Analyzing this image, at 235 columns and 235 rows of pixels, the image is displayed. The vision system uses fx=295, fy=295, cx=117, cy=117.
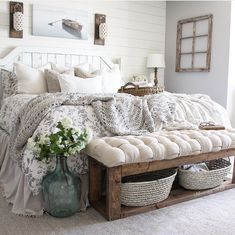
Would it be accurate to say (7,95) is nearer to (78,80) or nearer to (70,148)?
(78,80)

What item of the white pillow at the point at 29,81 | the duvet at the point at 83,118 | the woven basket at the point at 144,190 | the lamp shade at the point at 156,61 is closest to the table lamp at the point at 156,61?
the lamp shade at the point at 156,61

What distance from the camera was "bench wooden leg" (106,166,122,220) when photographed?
1974mm

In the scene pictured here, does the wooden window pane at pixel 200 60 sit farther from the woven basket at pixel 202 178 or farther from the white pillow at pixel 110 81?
the woven basket at pixel 202 178

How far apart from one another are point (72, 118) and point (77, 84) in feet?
4.10

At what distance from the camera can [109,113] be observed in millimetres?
2398

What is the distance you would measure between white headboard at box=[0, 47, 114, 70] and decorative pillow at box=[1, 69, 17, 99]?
24 cm

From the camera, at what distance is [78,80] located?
3.51 m

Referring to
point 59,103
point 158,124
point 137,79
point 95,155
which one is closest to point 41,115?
point 59,103

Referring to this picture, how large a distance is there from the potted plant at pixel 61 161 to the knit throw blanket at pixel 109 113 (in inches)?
9.4

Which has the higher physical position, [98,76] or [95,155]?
[98,76]

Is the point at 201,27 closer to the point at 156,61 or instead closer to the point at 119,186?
the point at 156,61

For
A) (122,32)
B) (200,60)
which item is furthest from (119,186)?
(122,32)

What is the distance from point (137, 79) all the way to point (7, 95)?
2.19 m

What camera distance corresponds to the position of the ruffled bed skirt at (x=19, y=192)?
6.96ft
